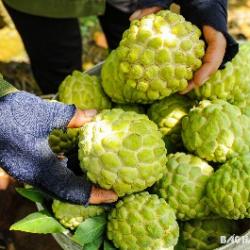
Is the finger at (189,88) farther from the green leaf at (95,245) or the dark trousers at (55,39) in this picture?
the dark trousers at (55,39)

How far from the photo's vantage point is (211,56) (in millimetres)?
1320

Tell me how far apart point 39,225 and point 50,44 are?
3.27 ft

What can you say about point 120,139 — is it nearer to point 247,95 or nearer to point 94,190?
point 94,190

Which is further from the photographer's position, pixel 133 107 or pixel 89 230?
pixel 133 107

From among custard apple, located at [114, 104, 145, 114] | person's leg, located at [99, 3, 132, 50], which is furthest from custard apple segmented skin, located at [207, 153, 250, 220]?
person's leg, located at [99, 3, 132, 50]

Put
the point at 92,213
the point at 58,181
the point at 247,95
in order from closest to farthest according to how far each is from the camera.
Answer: the point at 58,181, the point at 92,213, the point at 247,95

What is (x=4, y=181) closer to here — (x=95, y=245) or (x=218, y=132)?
(x=95, y=245)

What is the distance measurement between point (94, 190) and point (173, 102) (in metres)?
0.38

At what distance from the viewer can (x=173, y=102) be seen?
144 cm

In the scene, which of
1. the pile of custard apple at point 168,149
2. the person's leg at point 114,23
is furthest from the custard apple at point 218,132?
the person's leg at point 114,23

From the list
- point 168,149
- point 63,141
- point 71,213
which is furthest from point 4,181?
point 168,149

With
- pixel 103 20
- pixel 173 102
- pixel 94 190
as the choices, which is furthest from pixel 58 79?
pixel 94 190

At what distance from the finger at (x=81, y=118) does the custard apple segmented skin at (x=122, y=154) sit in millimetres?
54

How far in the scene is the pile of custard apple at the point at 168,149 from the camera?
1213 millimetres
